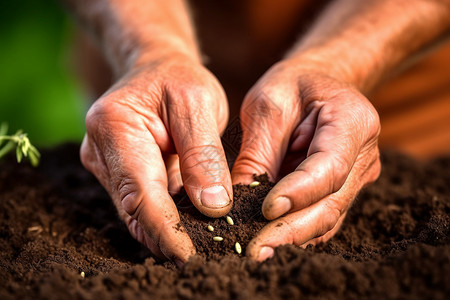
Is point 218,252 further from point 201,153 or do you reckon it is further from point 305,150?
point 305,150

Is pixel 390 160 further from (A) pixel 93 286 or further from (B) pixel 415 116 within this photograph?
(A) pixel 93 286

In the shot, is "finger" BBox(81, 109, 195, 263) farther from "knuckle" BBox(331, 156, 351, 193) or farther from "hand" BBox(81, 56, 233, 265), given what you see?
"knuckle" BBox(331, 156, 351, 193)

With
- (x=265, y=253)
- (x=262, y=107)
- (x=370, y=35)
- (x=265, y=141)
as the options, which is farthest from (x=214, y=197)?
(x=370, y=35)

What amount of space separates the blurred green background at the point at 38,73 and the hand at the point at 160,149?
3117 mm

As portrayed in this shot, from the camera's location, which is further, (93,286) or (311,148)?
(311,148)

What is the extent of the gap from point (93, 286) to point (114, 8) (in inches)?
71.8

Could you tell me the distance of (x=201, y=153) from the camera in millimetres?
1569

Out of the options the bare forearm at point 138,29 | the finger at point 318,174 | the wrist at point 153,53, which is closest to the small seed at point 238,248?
the finger at point 318,174

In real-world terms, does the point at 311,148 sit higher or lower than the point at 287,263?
higher

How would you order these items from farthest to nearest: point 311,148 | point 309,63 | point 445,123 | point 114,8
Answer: point 445,123
point 114,8
point 309,63
point 311,148

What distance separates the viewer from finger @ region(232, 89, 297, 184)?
1729mm

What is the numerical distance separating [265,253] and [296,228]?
135 mm

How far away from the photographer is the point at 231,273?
1304mm

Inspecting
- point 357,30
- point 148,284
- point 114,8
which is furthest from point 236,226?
point 114,8
